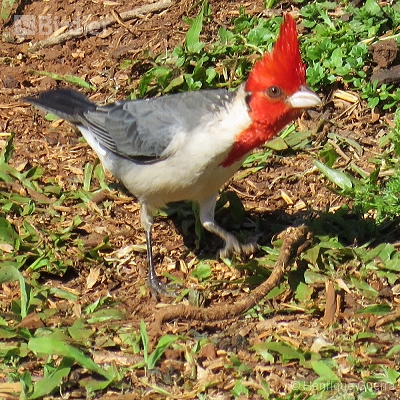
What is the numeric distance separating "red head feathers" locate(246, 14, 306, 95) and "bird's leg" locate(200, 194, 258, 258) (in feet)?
3.58

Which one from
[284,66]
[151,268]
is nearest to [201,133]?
[284,66]

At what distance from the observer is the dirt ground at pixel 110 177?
19.1 feet

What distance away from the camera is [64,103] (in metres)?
6.69

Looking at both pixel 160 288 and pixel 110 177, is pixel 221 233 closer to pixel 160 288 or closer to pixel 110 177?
pixel 160 288

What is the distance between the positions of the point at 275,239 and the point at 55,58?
3.24 metres

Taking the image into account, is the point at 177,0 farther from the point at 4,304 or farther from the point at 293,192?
the point at 4,304

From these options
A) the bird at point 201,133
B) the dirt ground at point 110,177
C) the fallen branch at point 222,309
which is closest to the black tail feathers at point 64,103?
the bird at point 201,133

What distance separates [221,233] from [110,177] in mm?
1410

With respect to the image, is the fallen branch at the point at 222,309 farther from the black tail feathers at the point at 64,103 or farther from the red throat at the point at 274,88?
the black tail feathers at the point at 64,103

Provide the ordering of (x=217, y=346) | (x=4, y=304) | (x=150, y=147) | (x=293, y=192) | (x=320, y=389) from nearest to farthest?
(x=320, y=389), (x=217, y=346), (x=4, y=304), (x=150, y=147), (x=293, y=192)

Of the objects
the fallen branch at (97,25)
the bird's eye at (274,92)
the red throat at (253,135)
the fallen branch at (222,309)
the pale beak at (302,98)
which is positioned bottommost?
the fallen branch at (222,309)

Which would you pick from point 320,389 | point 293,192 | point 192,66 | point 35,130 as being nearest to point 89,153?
point 35,130

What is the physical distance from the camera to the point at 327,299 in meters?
5.14

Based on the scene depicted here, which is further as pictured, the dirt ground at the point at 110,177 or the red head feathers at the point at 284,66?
the dirt ground at the point at 110,177
